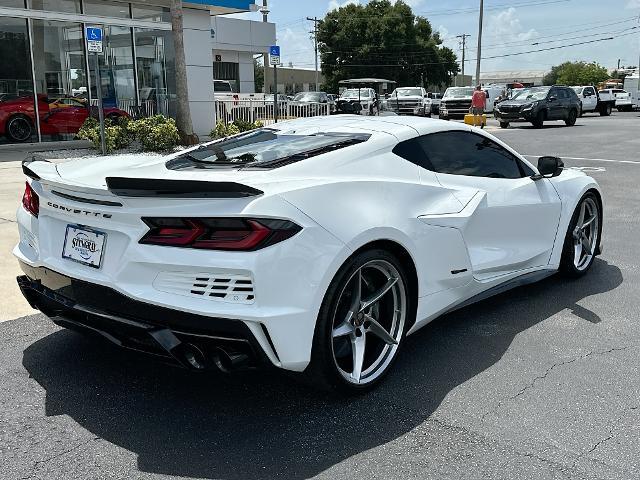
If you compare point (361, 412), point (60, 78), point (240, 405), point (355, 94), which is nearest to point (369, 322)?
point (361, 412)

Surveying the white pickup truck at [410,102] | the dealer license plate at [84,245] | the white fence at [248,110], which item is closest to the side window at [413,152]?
the dealer license plate at [84,245]

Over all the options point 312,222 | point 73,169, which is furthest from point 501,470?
point 73,169

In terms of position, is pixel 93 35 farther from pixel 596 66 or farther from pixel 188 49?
pixel 596 66

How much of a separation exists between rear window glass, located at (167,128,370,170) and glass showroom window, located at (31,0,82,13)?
14.1 m

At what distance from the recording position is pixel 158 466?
2.75 metres

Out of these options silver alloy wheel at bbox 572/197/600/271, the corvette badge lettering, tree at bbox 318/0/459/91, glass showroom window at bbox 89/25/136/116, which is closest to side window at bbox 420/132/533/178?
silver alloy wheel at bbox 572/197/600/271

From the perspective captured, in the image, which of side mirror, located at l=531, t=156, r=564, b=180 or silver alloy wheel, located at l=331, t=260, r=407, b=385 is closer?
silver alloy wheel, located at l=331, t=260, r=407, b=385

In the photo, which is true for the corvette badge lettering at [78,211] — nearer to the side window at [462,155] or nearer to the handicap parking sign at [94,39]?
the side window at [462,155]

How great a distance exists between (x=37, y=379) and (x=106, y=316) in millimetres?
927

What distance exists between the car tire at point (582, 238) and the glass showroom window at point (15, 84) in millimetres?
14514

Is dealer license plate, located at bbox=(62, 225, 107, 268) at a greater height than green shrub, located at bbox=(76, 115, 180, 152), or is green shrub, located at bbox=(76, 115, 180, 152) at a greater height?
dealer license plate, located at bbox=(62, 225, 107, 268)

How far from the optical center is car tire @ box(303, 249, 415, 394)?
304 cm

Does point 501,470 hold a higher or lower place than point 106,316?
lower

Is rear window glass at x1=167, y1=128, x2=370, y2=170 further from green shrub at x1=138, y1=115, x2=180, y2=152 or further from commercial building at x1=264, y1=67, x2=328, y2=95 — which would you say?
commercial building at x1=264, y1=67, x2=328, y2=95
